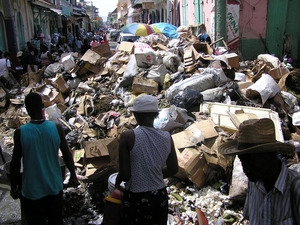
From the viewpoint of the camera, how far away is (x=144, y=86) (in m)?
6.91

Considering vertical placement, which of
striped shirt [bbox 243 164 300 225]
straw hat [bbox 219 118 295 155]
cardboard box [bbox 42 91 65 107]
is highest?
straw hat [bbox 219 118 295 155]

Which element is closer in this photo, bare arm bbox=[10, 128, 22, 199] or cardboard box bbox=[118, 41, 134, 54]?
bare arm bbox=[10, 128, 22, 199]

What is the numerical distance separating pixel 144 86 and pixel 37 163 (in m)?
4.67

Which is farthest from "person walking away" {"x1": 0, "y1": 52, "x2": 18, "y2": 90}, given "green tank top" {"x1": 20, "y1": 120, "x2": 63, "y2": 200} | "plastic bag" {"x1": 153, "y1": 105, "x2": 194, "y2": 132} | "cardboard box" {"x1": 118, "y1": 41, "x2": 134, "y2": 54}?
"green tank top" {"x1": 20, "y1": 120, "x2": 63, "y2": 200}

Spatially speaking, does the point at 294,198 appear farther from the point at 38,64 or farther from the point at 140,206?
the point at 38,64

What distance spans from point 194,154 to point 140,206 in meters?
2.07

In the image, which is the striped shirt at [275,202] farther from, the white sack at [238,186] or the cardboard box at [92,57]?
the cardboard box at [92,57]

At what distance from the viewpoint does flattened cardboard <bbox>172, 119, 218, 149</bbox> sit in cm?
445

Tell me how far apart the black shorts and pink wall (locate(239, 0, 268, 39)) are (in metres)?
8.05

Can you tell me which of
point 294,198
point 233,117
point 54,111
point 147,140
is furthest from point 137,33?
point 294,198

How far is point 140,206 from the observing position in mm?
2217

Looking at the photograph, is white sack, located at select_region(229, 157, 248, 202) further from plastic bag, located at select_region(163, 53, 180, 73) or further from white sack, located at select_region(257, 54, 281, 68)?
white sack, located at select_region(257, 54, 281, 68)

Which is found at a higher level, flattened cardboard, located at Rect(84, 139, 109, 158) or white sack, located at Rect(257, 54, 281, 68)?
white sack, located at Rect(257, 54, 281, 68)

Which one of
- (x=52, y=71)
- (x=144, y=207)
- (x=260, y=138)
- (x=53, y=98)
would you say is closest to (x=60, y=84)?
(x=53, y=98)
